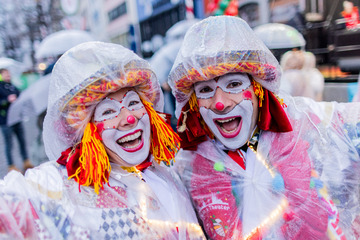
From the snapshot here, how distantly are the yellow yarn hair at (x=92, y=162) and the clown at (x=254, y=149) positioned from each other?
52 cm

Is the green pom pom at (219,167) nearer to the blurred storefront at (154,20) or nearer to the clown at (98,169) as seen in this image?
the clown at (98,169)

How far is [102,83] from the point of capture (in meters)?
1.64

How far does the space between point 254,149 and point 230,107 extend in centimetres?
28

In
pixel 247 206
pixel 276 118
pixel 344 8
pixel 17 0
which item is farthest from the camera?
pixel 17 0

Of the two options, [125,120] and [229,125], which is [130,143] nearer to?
[125,120]

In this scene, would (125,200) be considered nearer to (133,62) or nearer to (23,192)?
(23,192)

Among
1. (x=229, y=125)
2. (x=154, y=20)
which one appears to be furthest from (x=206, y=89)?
(x=154, y=20)

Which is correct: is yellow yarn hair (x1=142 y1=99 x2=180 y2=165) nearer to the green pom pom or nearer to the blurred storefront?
the green pom pom

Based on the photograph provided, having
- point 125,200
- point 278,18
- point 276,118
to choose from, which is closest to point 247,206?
point 276,118

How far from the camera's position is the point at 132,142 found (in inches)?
Result: 71.1

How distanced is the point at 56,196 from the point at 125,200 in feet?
1.06

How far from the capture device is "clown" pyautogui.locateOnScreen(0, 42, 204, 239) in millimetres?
1525

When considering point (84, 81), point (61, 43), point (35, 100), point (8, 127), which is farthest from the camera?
point (8, 127)

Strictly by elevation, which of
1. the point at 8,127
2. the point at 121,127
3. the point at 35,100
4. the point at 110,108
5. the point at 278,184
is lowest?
the point at 8,127
